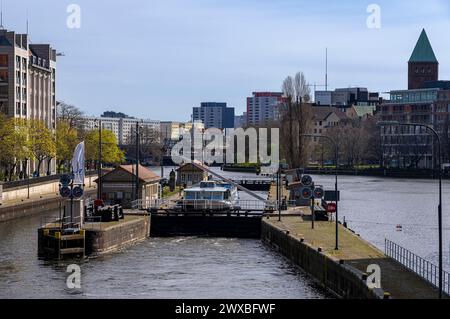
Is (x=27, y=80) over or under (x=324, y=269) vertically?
over

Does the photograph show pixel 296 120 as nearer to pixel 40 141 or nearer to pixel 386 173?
pixel 40 141

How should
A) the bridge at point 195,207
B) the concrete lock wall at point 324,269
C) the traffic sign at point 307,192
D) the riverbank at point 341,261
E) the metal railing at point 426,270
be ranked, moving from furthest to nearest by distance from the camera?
the bridge at point 195,207 < the traffic sign at point 307,192 < the metal railing at point 426,270 < the concrete lock wall at point 324,269 < the riverbank at point 341,261

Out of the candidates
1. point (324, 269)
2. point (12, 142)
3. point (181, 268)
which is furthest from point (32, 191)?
point (324, 269)

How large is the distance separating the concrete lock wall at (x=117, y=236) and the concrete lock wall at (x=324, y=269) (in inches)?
382

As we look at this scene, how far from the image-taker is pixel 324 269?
47.9 m

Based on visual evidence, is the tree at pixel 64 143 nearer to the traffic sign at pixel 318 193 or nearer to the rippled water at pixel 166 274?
the rippled water at pixel 166 274

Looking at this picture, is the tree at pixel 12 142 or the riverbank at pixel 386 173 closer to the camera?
the tree at pixel 12 142

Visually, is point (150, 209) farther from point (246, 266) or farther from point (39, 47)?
point (39, 47)

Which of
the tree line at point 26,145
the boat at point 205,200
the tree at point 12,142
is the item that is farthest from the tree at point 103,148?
the boat at point 205,200

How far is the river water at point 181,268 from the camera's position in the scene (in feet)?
152

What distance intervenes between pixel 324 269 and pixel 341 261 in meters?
3.15

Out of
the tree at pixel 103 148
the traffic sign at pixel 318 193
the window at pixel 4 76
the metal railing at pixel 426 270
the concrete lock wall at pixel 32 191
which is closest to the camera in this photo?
the metal railing at pixel 426 270

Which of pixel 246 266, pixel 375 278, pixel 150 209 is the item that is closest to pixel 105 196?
pixel 150 209

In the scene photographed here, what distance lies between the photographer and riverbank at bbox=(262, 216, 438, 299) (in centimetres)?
3854
